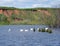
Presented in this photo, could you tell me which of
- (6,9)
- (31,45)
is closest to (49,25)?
(31,45)

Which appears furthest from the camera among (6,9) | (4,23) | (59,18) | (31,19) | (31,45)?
(6,9)

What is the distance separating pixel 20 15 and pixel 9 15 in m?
3.38

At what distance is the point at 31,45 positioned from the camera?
24.7 metres

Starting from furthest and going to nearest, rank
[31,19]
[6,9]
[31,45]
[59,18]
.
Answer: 1. [6,9]
2. [31,19]
3. [59,18]
4. [31,45]

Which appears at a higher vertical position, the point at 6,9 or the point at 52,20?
the point at 52,20

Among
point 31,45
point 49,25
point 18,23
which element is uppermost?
point 31,45

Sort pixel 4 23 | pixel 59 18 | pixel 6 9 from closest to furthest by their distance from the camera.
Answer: pixel 59 18, pixel 4 23, pixel 6 9

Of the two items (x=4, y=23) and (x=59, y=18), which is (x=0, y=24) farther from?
(x=59, y=18)

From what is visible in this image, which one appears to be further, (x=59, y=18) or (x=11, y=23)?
(x=11, y=23)

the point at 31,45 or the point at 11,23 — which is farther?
the point at 11,23

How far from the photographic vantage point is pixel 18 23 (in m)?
78.6

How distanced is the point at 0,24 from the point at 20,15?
24.8ft

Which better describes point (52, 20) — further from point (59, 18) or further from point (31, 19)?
point (31, 19)

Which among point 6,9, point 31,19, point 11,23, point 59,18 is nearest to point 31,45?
point 59,18
